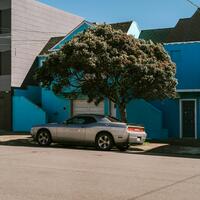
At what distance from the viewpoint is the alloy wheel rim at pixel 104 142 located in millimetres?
19594

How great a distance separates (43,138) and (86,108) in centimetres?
875

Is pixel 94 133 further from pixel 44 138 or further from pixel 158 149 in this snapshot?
pixel 158 149

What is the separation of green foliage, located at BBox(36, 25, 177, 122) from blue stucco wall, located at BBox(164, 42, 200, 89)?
10.3ft

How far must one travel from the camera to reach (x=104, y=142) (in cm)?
1966

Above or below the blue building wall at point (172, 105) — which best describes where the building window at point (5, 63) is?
above

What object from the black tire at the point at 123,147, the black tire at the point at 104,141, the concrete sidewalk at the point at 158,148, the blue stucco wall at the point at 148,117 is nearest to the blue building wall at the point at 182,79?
the blue stucco wall at the point at 148,117

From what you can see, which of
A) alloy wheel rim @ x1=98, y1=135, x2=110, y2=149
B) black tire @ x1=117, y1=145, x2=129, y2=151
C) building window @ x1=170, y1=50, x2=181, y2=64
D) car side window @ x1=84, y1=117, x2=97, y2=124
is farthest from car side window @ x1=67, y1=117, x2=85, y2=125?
building window @ x1=170, y1=50, x2=181, y2=64

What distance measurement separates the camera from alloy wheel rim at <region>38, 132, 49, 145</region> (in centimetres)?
2080

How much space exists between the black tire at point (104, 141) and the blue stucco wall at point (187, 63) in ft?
24.4

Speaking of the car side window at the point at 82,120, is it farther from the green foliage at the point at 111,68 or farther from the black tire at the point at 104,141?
the green foliage at the point at 111,68

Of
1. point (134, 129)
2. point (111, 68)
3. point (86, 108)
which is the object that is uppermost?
point (111, 68)

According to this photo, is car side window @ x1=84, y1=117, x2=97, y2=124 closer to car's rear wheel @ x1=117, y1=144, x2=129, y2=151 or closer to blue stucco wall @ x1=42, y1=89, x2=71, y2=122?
car's rear wheel @ x1=117, y1=144, x2=129, y2=151

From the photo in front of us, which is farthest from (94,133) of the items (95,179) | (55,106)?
(55,106)

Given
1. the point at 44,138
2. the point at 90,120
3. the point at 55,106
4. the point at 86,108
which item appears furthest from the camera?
the point at 55,106
